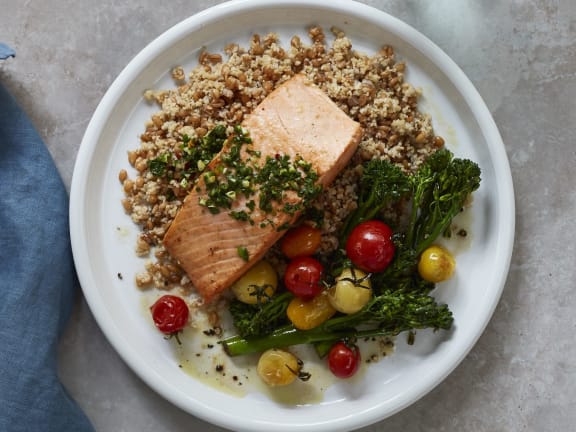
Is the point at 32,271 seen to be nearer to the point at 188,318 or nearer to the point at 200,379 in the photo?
the point at 188,318

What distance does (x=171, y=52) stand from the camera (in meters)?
2.81

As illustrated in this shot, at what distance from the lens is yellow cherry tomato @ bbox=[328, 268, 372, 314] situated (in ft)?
8.46

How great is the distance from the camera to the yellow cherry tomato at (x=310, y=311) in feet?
8.84

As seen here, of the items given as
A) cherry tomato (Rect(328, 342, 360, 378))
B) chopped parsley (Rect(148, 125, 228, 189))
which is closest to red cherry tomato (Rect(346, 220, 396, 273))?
cherry tomato (Rect(328, 342, 360, 378))

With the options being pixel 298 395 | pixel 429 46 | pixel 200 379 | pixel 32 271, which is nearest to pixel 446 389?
pixel 298 395

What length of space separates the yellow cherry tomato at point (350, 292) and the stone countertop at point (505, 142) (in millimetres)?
765

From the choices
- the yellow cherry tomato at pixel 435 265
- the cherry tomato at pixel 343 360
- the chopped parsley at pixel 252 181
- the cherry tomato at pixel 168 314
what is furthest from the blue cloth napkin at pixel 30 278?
the yellow cherry tomato at pixel 435 265

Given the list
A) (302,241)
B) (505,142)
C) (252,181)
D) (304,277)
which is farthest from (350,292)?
(505,142)

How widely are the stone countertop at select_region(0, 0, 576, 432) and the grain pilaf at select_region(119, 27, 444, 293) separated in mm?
343

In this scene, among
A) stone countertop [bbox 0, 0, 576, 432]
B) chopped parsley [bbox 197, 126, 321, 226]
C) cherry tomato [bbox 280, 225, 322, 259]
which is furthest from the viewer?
stone countertop [bbox 0, 0, 576, 432]

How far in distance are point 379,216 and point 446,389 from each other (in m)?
1.01

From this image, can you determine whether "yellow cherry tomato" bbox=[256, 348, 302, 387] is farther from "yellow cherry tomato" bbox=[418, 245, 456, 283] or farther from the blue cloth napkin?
the blue cloth napkin

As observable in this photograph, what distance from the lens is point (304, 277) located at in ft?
8.49

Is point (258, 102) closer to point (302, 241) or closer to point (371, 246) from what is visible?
point (302, 241)
